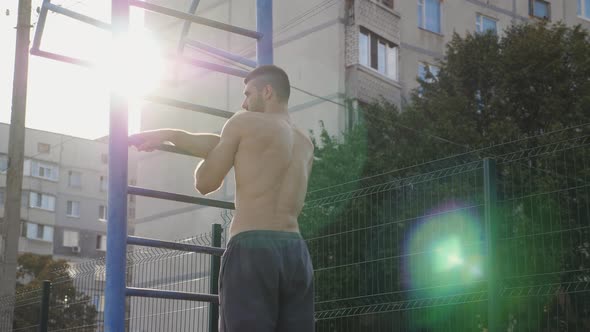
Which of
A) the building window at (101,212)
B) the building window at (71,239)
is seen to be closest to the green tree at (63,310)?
the building window at (71,239)

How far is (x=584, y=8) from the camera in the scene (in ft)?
117

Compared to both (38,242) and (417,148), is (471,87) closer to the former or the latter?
(417,148)

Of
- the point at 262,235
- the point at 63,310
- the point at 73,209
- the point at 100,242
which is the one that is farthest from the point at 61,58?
the point at 100,242

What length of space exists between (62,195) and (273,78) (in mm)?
61892

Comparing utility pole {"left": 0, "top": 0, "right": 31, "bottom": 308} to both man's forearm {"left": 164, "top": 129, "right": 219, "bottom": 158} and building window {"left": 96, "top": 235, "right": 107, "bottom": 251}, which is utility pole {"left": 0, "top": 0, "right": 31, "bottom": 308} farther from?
building window {"left": 96, "top": 235, "right": 107, "bottom": 251}

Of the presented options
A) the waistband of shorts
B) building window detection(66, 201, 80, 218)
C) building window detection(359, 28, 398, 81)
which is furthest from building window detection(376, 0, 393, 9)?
building window detection(66, 201, 80, 218)

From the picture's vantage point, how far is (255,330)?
4.14 m

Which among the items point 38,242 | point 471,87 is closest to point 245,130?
point 471,87

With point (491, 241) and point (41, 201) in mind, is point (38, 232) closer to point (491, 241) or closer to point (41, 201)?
point (41, 201)

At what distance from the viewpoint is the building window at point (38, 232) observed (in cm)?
6181

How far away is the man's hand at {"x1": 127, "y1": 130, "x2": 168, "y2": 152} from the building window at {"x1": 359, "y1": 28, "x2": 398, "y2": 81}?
2244cm

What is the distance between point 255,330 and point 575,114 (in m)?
19.3

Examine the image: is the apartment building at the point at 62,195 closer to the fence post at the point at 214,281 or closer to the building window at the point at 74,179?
the building window at the point at 74,179

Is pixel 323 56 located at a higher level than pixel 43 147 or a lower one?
lower
